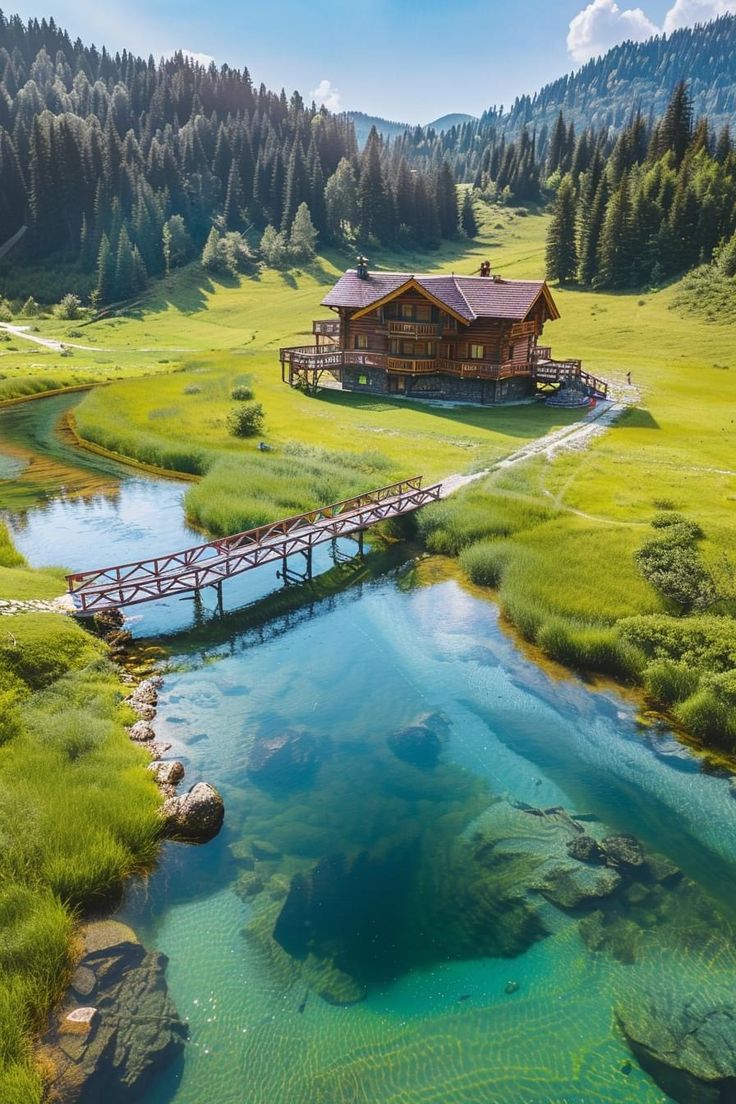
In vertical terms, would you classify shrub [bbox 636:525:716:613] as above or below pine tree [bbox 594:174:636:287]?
below

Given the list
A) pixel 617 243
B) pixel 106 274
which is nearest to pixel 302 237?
pixel 106 274

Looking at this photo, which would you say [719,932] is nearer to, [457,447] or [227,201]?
[457,447]

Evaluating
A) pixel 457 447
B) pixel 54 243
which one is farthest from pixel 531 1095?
pixel 54 243

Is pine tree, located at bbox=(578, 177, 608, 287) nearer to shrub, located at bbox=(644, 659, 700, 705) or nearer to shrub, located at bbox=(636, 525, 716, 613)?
shrub, located at bbox=(636, 525, 716, 613)

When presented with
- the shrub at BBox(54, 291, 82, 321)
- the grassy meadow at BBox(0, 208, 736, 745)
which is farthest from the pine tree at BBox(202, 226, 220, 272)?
the grassy meadow at BBox(0, 208, 736, 745)

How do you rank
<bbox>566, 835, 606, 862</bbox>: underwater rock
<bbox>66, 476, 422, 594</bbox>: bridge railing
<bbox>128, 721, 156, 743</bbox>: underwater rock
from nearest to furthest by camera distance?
1. <bbox>566, 835, 606, 862</bbox>: underwater rock
2. <bbox>128, 721, 156, 743</bbox>: underwater rock
3. <bbox>66, 476, 422, 594</bbox>: bridge railing

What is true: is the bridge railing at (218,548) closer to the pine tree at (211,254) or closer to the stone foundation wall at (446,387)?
the stone foundation wall at (446,387)

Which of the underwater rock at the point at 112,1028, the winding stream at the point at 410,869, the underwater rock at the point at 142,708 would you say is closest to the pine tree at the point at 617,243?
the winding stream at the point at 410,869
